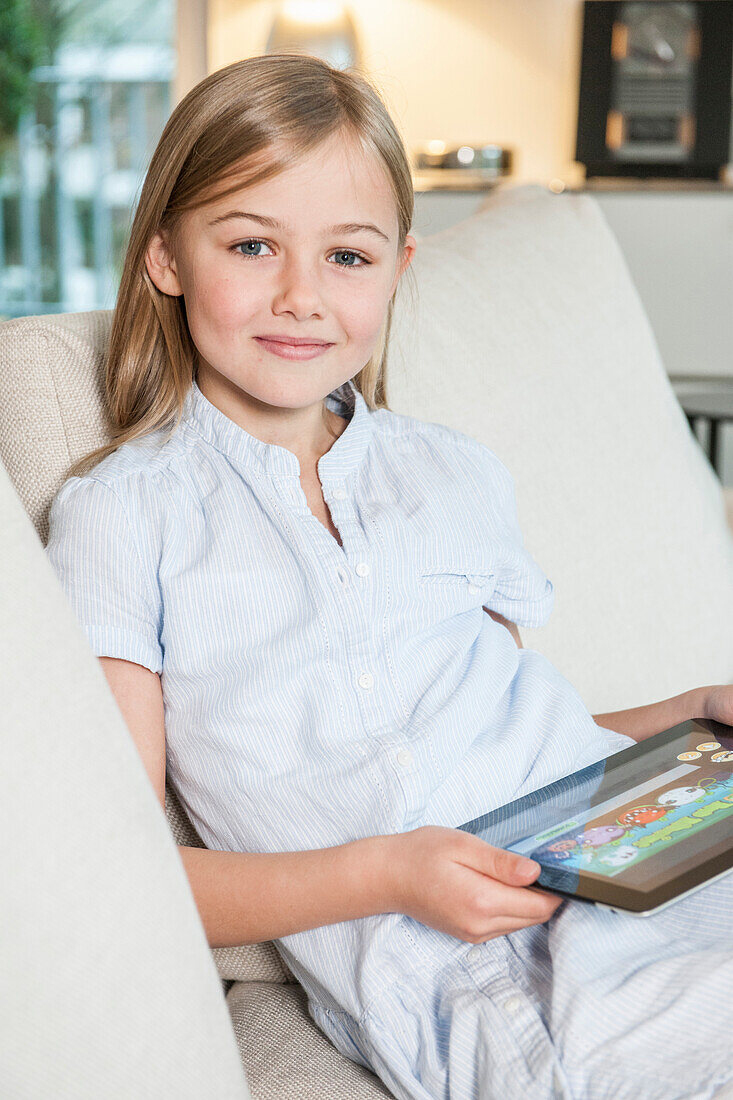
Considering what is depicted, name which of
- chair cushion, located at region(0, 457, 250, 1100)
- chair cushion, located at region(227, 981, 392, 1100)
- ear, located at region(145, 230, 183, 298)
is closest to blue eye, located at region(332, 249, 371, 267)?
ear, located at region(145, 230, 183, 298)

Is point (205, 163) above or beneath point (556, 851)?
above

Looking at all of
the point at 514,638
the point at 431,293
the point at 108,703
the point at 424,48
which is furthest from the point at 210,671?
the point at 424,48

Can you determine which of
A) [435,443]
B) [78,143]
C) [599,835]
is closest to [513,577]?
[435,443]

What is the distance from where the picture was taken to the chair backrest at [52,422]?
0.83 meters

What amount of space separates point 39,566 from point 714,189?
290 cm

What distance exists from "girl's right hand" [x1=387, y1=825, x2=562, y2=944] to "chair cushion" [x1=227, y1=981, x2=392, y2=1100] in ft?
0.39

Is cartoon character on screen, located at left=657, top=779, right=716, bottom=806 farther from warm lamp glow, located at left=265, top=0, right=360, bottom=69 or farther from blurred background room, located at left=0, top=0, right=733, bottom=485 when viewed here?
warm lamp glow, located at left=265, top=0, right=360, bottom=69

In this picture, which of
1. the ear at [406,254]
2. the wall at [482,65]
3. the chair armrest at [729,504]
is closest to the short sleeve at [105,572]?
the ear at [406,254]

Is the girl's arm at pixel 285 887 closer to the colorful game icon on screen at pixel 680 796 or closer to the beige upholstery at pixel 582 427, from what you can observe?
the colorful game icon on screen at pixel 680 796

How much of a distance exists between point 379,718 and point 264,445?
221 mm

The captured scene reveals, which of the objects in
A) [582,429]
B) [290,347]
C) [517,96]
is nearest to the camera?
[290,347]

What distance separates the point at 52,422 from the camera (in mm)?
843

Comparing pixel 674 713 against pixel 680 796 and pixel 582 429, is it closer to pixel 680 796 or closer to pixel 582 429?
pixel 680 796

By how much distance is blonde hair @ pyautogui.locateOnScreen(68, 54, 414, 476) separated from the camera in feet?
2.73
